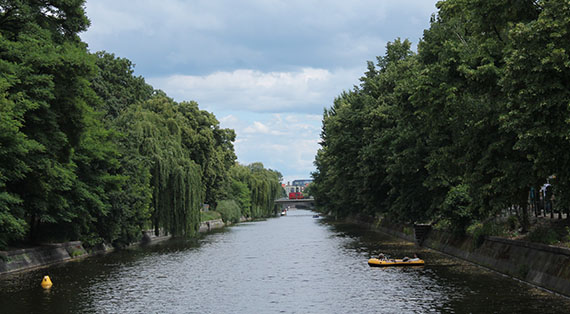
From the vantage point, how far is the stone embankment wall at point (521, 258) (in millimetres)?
23391

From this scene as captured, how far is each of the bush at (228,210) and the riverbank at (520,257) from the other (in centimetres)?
6494

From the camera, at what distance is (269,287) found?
28.8m

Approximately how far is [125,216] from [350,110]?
32.2 metres

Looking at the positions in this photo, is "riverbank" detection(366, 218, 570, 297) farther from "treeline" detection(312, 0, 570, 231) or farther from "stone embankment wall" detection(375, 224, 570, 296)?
"treeline" detection(312, 0, 570, 231)

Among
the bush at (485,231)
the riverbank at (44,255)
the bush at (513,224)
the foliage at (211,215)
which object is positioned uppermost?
the foliage at (211,215)

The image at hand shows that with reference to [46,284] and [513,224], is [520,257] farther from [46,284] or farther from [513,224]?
[46,284]

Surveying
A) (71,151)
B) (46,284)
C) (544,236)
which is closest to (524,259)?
(544,236)

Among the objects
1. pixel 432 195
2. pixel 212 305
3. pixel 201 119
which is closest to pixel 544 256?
pixel 212 305

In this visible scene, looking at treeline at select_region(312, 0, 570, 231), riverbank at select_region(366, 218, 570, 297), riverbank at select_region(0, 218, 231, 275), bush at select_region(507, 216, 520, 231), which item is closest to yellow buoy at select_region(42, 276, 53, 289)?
riverbank at select_region(0, 218, 231, 275)

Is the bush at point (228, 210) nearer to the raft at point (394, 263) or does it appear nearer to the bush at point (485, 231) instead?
the raft at point (394, 263)

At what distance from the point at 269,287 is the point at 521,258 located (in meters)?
11.3

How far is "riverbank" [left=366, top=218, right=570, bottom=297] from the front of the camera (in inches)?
922

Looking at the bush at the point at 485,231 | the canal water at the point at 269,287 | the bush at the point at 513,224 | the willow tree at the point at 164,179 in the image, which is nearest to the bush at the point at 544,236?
the canal water at the point at 269,287

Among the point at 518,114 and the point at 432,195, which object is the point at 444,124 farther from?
the point at 432,195
